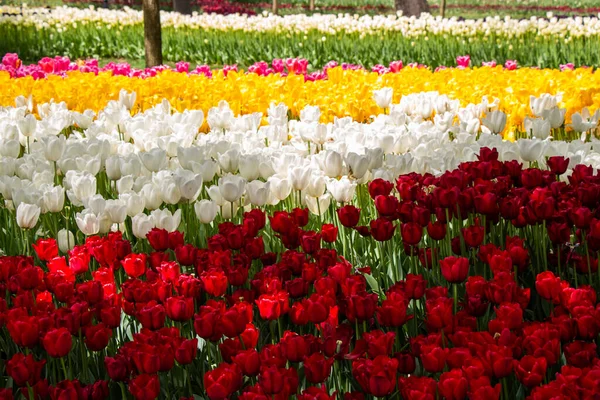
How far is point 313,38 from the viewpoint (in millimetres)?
13352

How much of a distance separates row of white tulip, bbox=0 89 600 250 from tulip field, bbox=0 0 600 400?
11 mm

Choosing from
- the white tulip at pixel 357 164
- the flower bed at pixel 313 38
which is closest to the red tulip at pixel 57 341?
the white tulip at pixel 357 164

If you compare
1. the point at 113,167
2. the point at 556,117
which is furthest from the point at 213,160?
the point at 556,117

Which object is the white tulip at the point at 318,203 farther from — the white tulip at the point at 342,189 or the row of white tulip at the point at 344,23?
the row of white tulip at the point at 344,23

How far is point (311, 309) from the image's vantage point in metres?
1.95

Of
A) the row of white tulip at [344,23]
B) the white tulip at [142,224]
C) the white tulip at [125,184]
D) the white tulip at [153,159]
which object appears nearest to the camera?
the white tulip at [142,224]

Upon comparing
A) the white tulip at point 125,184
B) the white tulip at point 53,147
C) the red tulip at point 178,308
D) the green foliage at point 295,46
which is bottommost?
the green foliage at point 295,46

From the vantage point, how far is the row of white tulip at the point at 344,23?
12.2 meters

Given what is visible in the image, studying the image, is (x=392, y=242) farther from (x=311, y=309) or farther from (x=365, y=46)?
(x=365, y=46)

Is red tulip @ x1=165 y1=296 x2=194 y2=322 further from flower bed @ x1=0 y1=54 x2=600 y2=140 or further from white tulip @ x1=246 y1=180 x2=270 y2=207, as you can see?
flower bed @ x1=0 y1=54 x2=600 y2=140

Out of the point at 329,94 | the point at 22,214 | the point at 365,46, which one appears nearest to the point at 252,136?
the point at 22,214

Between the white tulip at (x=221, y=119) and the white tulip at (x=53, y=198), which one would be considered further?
the white tulip at (x=221, y=119)

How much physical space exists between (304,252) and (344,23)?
1172cm

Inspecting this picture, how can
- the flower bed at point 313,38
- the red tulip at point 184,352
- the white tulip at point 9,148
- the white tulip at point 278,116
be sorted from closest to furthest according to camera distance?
the red tulip at point 184,352
the white tulip at point 9,148
the white tulip at point 278,116
the flower bed at point 313,38
